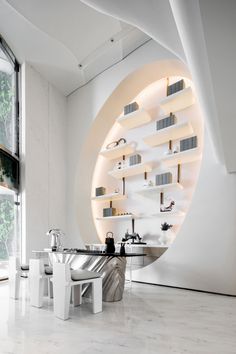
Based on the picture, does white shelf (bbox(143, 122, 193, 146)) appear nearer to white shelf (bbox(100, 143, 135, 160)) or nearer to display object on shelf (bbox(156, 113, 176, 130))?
display object on shelf (bbox(156, 113, 176, 130))

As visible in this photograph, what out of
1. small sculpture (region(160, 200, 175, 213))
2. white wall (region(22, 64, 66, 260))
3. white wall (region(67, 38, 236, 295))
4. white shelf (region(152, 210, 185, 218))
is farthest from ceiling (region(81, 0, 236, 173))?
white wall (region(22, 64, 66, 260))

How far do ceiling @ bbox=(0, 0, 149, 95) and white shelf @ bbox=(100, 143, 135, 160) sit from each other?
1696 mm

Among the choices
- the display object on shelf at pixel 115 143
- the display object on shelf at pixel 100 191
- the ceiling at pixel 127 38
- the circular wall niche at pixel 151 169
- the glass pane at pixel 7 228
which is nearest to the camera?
the ceiling at pixel 127 38

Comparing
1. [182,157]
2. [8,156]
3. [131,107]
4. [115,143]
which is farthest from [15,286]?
[131,107]

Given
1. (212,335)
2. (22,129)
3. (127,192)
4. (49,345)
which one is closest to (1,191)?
(22,129)

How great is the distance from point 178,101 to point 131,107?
109 cm

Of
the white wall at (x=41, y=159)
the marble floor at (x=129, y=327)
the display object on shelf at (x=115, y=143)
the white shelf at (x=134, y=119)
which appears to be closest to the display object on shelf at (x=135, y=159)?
the display object on shelf at (x=115, y=143)

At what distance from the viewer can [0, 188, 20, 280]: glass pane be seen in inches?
220

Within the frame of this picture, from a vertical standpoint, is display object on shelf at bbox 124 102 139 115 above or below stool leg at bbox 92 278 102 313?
above

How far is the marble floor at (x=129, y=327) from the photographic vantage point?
2.30 m

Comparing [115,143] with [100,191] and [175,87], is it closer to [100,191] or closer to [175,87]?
[100,191]

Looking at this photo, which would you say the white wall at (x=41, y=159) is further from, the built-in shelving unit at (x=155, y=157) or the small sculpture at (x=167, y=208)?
the small sculpture at (x=167, y=208)

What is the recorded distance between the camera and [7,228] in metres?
5.77

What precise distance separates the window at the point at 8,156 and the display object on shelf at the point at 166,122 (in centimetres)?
284
